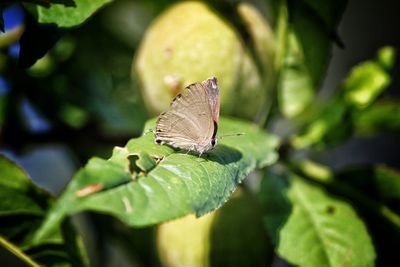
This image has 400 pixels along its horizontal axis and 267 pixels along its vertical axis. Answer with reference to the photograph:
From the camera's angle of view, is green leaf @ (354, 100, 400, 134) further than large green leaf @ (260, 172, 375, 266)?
Yes

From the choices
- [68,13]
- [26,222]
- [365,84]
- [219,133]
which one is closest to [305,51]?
[365,84]

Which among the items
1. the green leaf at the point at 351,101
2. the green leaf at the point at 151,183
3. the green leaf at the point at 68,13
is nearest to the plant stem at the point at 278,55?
the green leaf at the point at 351,101

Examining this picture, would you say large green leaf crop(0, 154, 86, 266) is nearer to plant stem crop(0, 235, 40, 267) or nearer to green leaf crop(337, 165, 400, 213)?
plant stem crop(0, 235, 40, 267)

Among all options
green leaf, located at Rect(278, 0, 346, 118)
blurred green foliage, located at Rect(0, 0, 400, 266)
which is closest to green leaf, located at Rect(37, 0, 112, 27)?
blurred green foliage, located at Rect(0, 0, 400, 266)

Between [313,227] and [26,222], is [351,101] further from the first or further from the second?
[26,222]

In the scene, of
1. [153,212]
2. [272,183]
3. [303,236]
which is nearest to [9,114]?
[272,183]

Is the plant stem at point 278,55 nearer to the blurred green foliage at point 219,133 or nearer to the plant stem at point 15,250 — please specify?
the blurred green foliage at point 219,133
